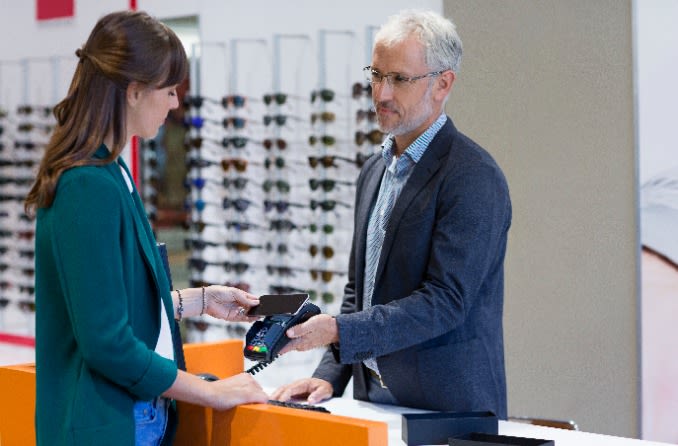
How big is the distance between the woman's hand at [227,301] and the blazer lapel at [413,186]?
44cm

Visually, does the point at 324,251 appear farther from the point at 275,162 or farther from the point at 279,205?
the point at 275,162

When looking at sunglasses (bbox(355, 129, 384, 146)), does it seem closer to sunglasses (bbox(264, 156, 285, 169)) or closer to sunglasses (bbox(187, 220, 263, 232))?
sunglasses (bbox(264, 156, 285, 169))

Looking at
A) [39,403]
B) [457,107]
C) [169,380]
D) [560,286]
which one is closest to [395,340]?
[169,380]

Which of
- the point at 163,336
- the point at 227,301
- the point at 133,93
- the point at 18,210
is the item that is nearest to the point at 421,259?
the point at 227,301

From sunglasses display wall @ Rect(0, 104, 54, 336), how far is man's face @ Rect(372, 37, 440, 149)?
587 cm

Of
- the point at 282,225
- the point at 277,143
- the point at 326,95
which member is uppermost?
the point at 326,95

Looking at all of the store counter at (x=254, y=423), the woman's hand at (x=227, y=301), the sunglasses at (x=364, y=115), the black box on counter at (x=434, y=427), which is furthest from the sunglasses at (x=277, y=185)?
the black box on counter at (x=434, y=427)

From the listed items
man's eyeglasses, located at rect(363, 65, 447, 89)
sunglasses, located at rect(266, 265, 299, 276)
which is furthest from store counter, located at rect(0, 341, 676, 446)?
sunglasses, located at rect(266, 265, 299, 276)

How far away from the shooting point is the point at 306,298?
99.4 inches

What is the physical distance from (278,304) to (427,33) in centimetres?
101

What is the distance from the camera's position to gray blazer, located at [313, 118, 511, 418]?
2.70 metres

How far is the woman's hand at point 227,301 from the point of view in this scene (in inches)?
105

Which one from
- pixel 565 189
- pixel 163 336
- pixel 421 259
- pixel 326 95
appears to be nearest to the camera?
pixel 163 336

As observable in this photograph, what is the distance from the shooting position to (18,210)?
856cm
